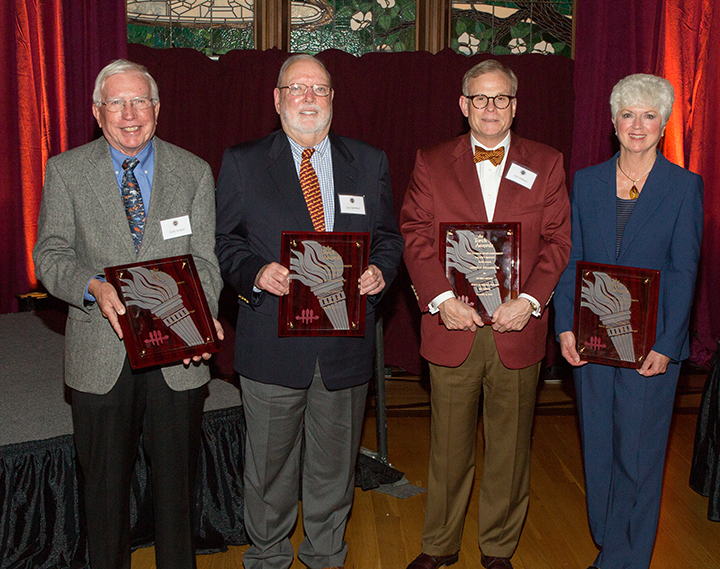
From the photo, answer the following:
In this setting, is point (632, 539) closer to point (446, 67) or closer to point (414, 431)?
point (414, 431)

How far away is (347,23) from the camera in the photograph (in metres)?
5.52

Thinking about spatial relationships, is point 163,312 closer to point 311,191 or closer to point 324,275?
point 324,275

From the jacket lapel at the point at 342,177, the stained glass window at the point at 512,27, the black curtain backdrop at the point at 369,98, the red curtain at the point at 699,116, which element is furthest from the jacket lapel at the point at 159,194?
the red curtain at the point at 699,116

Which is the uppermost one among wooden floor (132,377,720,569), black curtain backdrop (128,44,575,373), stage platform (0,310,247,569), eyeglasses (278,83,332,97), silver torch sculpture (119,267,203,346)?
black curtain backdrop (128,44,575,373)

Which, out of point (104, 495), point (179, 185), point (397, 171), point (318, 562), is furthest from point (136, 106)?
point (397, 171)

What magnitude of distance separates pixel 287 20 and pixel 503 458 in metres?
4.07

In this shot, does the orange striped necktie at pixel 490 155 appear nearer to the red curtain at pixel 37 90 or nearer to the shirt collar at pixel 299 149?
the shirt collar at pixel 299 149

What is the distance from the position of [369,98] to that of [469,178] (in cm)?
301

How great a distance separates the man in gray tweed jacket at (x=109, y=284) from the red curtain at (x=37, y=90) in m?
3.33

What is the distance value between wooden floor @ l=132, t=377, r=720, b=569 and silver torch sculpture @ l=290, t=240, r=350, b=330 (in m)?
1.24

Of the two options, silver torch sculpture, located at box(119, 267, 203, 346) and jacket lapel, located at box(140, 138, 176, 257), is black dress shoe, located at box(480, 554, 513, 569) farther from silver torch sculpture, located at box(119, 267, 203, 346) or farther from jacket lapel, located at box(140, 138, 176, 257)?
jacket lapel, located at box(140, 138, 176, 257)

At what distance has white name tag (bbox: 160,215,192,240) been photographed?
2350mm

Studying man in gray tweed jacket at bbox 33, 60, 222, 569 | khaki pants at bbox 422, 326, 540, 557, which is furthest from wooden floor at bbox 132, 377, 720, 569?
man in gray tweed jacket at bbox 33, 60, 222, 569

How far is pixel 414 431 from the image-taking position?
469 cm
